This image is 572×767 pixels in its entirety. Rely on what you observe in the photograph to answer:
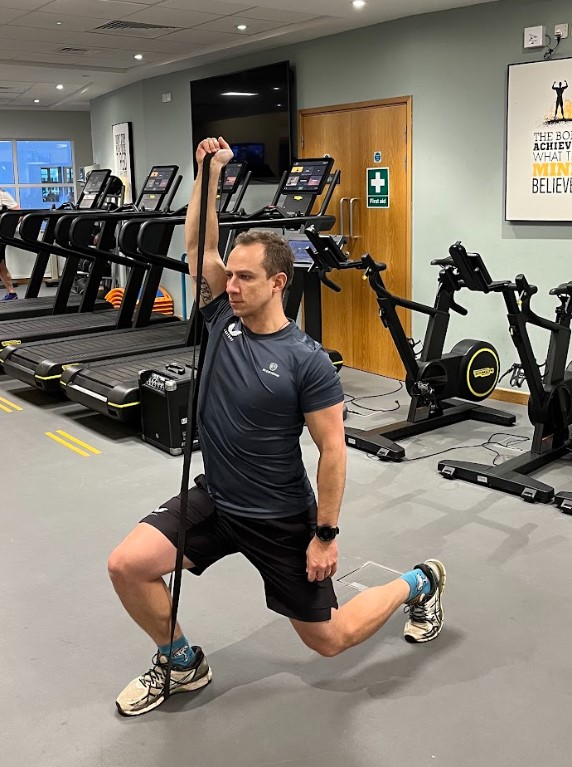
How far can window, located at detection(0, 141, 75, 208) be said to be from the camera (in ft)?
50.2

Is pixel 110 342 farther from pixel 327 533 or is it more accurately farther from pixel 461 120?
pixel 327 533

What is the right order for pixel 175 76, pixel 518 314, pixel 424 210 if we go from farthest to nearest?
pixel 175 76 < pixel 424 210 < pixel 518 314

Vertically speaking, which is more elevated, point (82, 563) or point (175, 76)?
point (175, 76)

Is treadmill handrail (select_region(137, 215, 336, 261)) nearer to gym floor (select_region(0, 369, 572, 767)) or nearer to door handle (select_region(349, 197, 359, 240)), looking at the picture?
door handle (select_region(349, 197, 359, 240))

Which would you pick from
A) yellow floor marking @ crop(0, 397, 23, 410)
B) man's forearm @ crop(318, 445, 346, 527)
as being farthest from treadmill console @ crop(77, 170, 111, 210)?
man's forearm @ crop(318, 445, 346, 527)

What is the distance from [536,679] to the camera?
2.77m

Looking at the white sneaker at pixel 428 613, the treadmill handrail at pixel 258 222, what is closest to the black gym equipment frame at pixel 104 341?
the treadmill handrail at pixel 258 222

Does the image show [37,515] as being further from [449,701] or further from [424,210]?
[424,210]

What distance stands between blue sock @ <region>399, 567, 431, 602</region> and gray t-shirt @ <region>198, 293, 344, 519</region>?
632 millimetres

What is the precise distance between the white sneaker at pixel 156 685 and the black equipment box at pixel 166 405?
254cm

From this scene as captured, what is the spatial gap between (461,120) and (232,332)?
4.72 m

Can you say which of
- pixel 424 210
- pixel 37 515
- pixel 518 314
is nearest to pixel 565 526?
pixel 518 314

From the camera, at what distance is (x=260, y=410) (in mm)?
2334

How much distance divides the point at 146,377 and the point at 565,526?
2794mm
